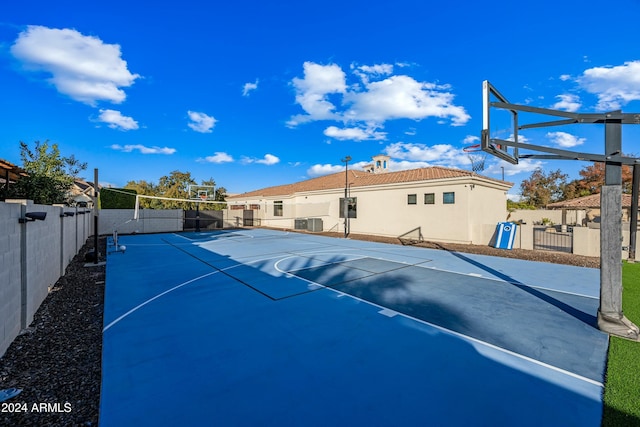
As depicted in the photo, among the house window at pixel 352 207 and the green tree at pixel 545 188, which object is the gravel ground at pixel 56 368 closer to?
the house window at pixel 352 207

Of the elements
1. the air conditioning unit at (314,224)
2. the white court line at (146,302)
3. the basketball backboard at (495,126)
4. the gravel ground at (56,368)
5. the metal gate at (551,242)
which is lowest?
the gravel ground at (56,368)

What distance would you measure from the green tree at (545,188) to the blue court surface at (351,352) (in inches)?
1642

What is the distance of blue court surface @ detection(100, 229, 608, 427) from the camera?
270 centimetres

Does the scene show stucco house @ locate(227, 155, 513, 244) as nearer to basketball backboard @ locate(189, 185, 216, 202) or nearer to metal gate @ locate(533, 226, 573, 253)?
metal gate @ locate(533, 226, 573, 253)

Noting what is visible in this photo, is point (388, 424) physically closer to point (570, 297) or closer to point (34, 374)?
point (34, 374)

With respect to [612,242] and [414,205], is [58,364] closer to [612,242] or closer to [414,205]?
[612,242]

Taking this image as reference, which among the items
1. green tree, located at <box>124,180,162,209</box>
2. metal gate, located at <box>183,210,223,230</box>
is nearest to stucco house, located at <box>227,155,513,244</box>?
metal gate, located at <box>183,210,223,230</box>

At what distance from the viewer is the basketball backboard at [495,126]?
5.77 m

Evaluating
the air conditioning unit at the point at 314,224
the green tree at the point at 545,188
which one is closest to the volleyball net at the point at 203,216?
the air conditioning unit at the point at 314,224

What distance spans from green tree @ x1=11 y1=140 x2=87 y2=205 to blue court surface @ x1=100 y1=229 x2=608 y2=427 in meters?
6.49

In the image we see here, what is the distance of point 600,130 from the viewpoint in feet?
16.3

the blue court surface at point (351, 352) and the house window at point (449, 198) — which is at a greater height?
the house window at point (449, 198)

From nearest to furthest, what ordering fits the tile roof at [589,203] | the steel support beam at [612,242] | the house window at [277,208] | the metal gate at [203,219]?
the steel support beam at [612,242]
the tile roof at [589,203]
the metal gate at [203,219]
the house window at [277,208]

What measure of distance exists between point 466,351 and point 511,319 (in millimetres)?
1816
